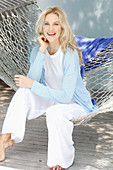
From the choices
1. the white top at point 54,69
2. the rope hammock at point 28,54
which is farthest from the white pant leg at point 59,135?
the rope hammock at point 28,54

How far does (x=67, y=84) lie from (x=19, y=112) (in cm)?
32

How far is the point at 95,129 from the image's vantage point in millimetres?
2373

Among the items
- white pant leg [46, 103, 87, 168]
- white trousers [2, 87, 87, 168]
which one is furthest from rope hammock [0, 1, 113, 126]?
white pant leg [46, 103, 87, 168]

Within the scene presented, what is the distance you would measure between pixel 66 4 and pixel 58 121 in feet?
8.62

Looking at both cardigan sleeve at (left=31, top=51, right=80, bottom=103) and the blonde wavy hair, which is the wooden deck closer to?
cardigan sleeve at (left=31, top=51, right=80, bottom=103)

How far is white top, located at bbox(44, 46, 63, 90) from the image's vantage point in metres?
1.80

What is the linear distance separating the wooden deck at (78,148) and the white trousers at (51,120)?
13cm

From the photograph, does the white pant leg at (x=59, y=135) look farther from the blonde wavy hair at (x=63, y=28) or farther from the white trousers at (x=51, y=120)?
the blonde wavy hair at (x=63, y=28)

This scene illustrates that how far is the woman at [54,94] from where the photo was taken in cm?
160

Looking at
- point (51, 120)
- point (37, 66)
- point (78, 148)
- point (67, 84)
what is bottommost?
point (78, 148)

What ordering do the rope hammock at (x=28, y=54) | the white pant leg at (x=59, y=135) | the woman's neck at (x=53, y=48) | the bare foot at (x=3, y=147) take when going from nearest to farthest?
the white pant leg at (x=59, y=135)
the bare foot at (x=3, y=147)
the woman's neck at (x=53, y=48)
the rope hammock at (x=28, y=54)

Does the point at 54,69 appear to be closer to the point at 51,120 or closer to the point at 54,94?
the point at 54,94

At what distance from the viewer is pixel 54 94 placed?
5.46ft

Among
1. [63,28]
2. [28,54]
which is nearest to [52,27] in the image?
[63,28]
